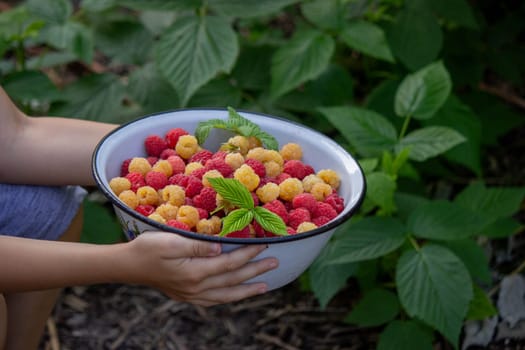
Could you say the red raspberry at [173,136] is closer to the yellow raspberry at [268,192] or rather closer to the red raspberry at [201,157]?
the red raspberry at [201,157]

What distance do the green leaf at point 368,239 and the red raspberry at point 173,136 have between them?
0.36 meters

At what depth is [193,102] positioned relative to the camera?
5.25 ft

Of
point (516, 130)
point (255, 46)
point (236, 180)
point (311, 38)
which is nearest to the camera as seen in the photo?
point (236, 180)

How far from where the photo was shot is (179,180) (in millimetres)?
979

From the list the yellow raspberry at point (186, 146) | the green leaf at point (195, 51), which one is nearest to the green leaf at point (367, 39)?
the green leaf at point (195, 51)

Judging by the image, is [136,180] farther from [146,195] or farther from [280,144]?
[280,144]

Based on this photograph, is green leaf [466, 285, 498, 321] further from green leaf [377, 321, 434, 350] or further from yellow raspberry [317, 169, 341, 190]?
yellow raspberry [317, 169, 341, 190]

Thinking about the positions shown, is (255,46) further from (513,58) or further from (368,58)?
(513,58)

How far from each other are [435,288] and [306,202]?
0.40 m

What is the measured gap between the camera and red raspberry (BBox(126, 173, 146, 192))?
38.4 inches

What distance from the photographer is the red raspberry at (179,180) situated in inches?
38.3

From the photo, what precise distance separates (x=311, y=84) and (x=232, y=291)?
87cm

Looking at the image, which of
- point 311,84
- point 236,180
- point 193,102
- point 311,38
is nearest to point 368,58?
point 311,84

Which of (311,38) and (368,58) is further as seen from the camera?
(368,58)
